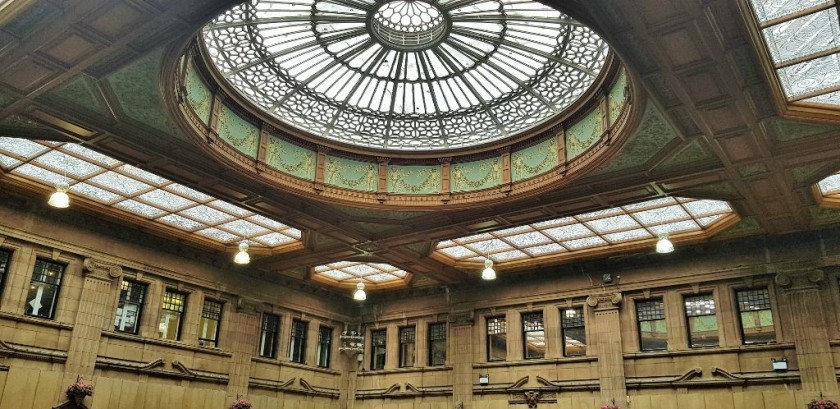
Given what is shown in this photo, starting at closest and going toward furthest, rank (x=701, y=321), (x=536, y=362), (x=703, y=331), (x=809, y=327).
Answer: (x=809, y=327), (x=703, y=331), (x=701, y=321), (x=536, y=362)

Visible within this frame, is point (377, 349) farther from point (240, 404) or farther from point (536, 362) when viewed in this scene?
point (536, 362)

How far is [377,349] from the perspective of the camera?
26203 mm

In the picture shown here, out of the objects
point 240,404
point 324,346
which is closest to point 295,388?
point 324,346

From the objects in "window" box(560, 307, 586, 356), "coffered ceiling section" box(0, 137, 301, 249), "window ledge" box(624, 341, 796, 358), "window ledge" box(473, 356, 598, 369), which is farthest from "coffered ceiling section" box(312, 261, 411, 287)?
"window ledge" box(624, 341, 796, 358)

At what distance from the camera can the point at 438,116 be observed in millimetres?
17078

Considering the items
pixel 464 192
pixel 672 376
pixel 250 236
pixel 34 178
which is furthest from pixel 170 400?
pixel 672 376

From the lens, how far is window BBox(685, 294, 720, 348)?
754 inches

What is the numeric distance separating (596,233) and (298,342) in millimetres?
12265

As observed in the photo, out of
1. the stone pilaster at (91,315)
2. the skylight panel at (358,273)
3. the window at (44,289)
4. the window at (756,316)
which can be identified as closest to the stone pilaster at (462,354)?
the skylight panel at (358,273)

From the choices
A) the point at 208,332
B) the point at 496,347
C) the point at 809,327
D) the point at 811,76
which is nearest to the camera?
the point at 811,76

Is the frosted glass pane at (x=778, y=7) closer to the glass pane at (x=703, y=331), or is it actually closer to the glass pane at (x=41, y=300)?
the glass pane at (x=703, y=331)

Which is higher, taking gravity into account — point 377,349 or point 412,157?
point 412,157

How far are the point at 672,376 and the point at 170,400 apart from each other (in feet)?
50.1

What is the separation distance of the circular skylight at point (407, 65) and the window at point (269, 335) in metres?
9.84
